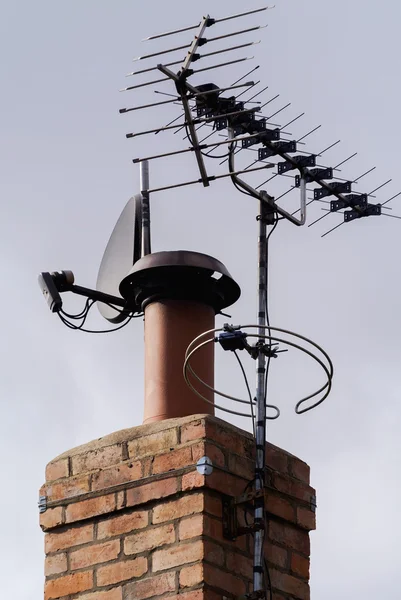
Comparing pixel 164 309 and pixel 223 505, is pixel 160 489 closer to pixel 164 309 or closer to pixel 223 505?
pixel 223 505

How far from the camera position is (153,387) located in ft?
17.3

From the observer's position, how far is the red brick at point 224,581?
15.0 ft

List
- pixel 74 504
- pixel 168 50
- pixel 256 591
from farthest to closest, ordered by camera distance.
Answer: pixel 168 50, pixel 74 504, pixel 256 591

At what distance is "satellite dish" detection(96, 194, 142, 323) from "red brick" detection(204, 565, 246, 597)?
1.60m

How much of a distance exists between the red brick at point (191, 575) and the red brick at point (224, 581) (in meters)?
0.02

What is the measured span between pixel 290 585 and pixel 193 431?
0.75 metres

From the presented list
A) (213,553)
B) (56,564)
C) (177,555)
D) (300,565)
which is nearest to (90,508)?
(56,564)

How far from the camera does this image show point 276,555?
4.96 m

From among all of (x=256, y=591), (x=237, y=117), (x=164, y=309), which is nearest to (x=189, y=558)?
(x=256, y=591)

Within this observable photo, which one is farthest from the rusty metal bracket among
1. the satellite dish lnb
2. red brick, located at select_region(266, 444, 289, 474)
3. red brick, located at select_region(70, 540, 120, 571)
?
the satellite dish lnb

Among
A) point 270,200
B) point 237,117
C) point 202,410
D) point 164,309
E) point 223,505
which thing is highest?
point 237,117

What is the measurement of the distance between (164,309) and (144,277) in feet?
0.56

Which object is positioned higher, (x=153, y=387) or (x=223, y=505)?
(x=153, y=387)

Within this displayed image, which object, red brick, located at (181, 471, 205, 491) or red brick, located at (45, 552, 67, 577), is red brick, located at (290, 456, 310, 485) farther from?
red brick, located at (45, 552, 67, 577)
